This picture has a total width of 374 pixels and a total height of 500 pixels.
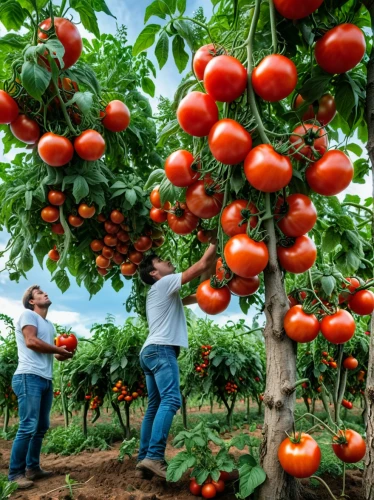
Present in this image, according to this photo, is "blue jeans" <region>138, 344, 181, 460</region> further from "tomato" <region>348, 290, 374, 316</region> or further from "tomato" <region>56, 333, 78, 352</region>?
"tomato" <region>348, 290, 374, 316</region>

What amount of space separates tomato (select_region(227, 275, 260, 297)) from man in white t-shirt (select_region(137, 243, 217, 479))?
67 centimetres

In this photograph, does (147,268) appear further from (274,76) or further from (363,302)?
(274,76)

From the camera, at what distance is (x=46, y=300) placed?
3.64 meters

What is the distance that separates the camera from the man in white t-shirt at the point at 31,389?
3084 mm

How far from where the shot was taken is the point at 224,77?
4.88 ft

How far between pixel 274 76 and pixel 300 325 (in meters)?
0.96

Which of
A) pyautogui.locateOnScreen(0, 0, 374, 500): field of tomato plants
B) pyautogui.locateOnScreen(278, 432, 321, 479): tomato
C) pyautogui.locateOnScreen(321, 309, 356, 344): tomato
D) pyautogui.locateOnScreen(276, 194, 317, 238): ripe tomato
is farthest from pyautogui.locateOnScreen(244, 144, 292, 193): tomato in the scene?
pyautogui.locateOnScreen(278, 432, 321, 479): tomato

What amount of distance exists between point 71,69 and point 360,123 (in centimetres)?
158

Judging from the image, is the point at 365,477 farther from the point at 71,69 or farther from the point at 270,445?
the point at 71,69

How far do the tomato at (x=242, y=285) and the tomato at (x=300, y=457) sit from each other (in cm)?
62

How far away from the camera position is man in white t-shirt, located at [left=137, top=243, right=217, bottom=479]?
2537 mm

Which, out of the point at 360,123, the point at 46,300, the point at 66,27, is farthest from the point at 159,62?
the point at 46,300

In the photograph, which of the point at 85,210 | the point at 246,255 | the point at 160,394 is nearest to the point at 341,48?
the point at 246,255

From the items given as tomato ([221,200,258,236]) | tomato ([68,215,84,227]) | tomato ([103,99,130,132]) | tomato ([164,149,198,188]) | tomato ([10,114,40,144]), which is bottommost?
tomato ([221,200,258,236])
